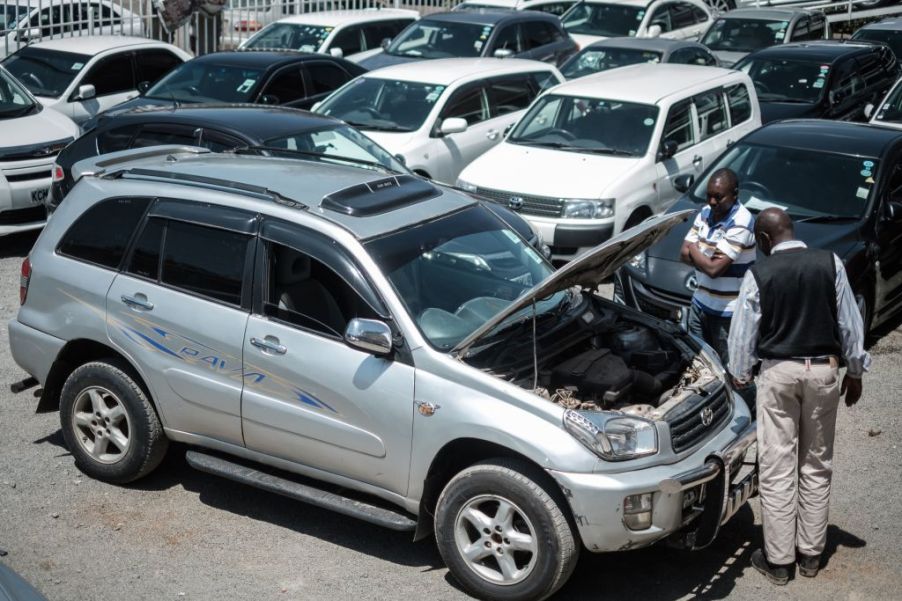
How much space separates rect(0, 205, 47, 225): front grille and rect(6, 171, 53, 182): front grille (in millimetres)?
288

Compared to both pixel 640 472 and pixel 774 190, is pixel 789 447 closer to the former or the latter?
pixel 640 472

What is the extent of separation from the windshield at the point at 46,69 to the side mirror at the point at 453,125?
210 inches

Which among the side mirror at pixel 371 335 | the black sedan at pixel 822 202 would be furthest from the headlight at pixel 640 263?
the side mirror at pixel 371 335

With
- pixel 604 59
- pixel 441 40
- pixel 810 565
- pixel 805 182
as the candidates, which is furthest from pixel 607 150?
pixel 810 565

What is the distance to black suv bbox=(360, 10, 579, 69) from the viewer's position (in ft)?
55.0

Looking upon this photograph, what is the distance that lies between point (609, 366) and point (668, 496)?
2.57 ft

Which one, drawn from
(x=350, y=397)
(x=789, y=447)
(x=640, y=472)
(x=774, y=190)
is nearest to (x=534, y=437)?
(x=640, y=472)

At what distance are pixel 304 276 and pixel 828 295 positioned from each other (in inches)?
103

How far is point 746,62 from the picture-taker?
1552 centimetres

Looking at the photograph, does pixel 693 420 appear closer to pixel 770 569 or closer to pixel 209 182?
pixel 770 569

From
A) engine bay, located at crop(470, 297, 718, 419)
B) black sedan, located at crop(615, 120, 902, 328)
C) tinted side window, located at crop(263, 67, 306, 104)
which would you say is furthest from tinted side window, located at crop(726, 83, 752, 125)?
engine bay, located at crop(470, 297, 718, 419)

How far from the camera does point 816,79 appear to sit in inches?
581

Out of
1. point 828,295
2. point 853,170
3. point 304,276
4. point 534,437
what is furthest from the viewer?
point 853,170

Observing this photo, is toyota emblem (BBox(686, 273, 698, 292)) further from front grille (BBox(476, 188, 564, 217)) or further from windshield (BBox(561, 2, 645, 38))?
windshield (BBox(561, 2, 645, 38))
